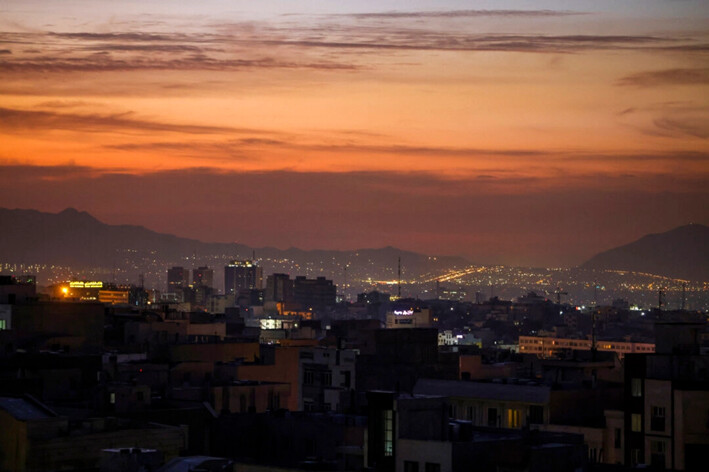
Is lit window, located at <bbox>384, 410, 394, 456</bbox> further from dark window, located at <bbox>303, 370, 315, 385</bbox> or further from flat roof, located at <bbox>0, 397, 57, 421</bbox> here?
dark window, located at <bbox>303, 370, 315, 385</bbox>

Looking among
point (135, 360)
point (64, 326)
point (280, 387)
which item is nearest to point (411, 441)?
point (280, 387)

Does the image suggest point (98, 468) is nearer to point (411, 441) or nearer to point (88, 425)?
point (88, 425)

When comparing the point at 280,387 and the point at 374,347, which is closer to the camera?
the point at 280,387

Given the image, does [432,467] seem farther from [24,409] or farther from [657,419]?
[657,419]

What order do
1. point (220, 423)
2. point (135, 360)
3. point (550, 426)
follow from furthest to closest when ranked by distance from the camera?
point (135, 360), point (550, 426), point (220, 423)

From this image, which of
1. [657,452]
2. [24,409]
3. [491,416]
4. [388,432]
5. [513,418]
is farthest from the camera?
[491,416]

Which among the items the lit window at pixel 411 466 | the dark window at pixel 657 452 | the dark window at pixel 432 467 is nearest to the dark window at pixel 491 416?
the dark window at pixel 657 452

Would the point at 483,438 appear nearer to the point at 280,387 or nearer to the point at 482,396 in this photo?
the point at 482,396

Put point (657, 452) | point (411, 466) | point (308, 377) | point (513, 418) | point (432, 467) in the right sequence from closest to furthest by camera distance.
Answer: point (432, 467) → point (411, 466) → point (657, 452) → point (513, 418) → point (308, 377)

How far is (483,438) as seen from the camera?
3750 centimetres

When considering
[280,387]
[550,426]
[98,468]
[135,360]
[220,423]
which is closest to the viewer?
[98,468]

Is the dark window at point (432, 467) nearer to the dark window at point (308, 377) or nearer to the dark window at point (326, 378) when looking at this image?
the dark window at point (326, 378)

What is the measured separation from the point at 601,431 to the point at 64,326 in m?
32.7

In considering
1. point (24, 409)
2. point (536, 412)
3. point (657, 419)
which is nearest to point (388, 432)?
point (24, 409)
